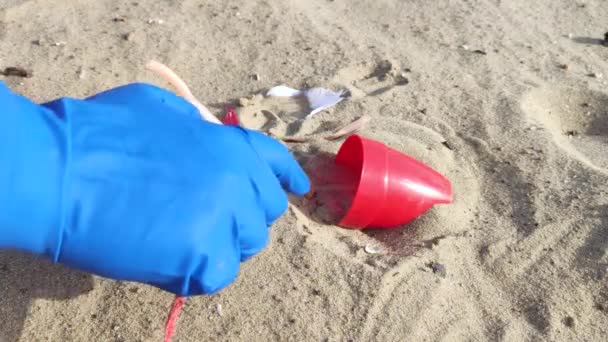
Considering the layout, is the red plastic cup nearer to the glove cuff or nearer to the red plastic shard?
the red plastic shard

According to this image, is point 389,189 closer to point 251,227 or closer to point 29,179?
point 251,227

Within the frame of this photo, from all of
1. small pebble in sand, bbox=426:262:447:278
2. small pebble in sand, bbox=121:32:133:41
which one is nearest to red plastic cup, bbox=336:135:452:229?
small pebble in sand, bbox=426:262:447:278

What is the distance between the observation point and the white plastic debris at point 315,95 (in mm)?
2323

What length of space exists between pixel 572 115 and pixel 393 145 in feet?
2.22

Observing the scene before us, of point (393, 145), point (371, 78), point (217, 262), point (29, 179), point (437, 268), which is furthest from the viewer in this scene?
point (371, 78)

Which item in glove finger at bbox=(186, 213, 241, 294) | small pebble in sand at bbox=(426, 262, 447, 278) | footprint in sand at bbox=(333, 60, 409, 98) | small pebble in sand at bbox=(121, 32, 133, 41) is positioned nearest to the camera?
glove finger at bbox=(186, 213, 241, 294)

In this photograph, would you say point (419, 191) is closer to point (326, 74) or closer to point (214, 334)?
point (214, 334)

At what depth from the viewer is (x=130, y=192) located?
118 cm

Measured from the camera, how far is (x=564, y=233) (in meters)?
1.82

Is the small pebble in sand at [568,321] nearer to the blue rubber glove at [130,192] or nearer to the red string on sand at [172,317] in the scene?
the blue rubber glove at [130,192]

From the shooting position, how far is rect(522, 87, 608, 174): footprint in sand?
7.21 feet

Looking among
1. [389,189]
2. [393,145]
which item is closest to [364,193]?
[389,189]

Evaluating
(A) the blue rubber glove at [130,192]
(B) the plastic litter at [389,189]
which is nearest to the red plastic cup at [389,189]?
(B) the plastic litter at [389,189]

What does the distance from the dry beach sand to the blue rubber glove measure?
1.23 ft
